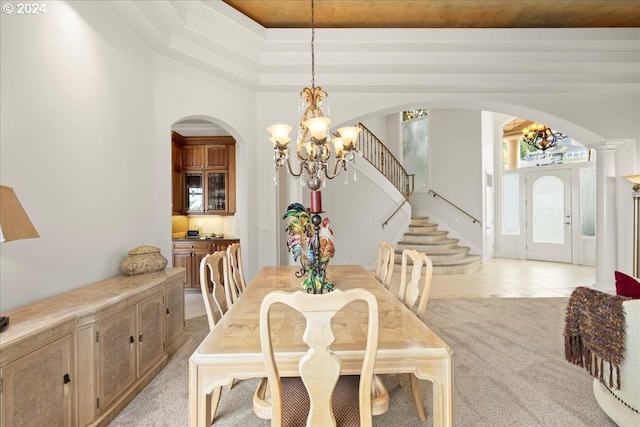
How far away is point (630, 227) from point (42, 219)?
686 cm

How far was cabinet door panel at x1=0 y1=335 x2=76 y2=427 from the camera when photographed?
1398mm

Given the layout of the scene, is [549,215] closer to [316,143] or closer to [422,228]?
[422,228]

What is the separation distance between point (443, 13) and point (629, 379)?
12.2ft

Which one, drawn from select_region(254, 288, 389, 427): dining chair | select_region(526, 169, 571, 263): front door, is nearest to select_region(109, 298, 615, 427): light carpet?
select_region(254, 288, 389, 427): dining chair

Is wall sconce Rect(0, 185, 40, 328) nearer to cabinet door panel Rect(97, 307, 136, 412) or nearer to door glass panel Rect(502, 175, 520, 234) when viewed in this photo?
cabinet door panel Rect(97, 307, 136, 412)

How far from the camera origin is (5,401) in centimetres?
138

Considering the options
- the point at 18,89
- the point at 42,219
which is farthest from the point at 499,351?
the point at 18,89

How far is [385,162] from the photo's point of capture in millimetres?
9469

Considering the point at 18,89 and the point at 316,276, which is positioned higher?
the point at 18,89

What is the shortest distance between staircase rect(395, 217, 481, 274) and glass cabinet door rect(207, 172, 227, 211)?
406 centimetres

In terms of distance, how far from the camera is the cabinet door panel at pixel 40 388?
140 cm

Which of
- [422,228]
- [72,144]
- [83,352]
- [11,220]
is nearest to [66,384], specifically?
[83,352]

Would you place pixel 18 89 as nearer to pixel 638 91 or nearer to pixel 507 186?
pixel 638 91

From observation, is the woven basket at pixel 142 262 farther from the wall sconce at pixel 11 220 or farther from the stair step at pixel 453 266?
the stair step at pixel 453 266
